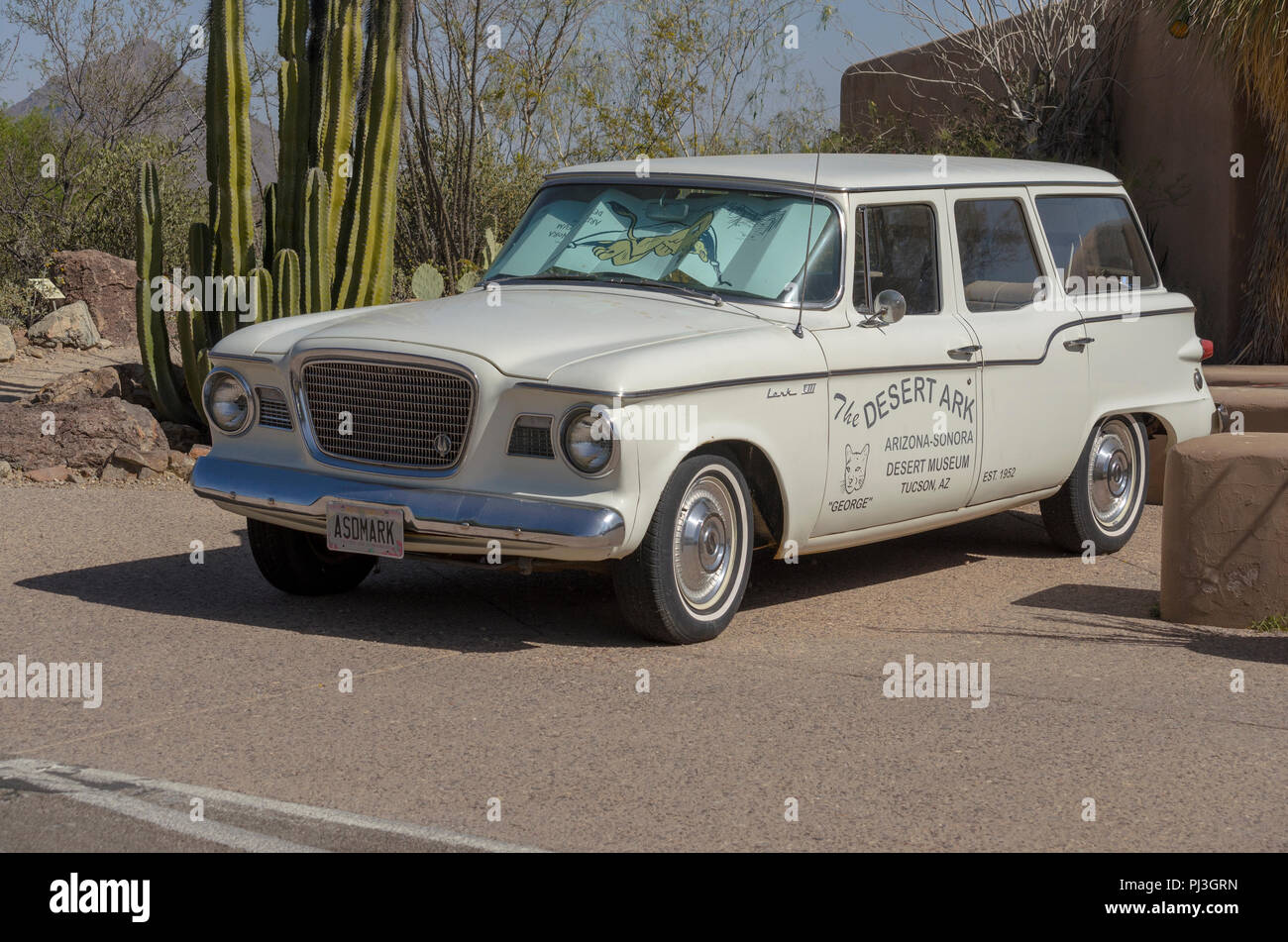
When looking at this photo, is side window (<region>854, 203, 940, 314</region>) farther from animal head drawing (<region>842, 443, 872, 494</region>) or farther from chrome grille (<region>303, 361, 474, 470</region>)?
chrome grille (<region>303, 361, 474, 470</region>)

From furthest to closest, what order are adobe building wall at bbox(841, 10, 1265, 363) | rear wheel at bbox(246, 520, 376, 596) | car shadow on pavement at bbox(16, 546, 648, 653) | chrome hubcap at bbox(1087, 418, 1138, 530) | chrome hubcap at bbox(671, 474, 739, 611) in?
adobe building wall at bbox(841, 10, 1265, 363)
chrome hubcap at bbox(1087, 418, 1138, 530)
rear wheel at bbox(246, 520, 376, 596)
car shadow on pavement at bbox(16, 546, 648, 653)
chrome hubcap at bbox(671, 474, 739, 611)

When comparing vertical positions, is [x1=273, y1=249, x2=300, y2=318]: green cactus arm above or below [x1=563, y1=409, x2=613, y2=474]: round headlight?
above

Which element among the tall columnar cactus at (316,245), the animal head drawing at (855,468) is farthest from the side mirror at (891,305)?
the tall columnar cactus at (316,245)

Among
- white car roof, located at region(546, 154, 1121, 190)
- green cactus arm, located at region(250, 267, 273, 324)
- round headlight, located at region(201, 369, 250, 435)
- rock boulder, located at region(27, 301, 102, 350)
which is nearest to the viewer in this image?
round headlight, located at region(201, 369, 250, 435)

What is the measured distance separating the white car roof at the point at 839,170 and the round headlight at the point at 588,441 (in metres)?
1.74

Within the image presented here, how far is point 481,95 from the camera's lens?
1830 centimetres

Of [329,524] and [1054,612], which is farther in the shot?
[1054,612]

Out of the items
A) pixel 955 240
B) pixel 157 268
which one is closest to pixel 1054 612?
pixel 955 240

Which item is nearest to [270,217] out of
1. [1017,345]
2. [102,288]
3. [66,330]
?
[1017,345]

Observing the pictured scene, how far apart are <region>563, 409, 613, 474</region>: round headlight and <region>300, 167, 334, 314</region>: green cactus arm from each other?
5.50m

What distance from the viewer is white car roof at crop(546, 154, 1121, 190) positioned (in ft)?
23.4

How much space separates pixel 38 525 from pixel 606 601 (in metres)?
3.42

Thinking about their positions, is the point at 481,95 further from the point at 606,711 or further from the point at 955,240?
the point at 606,711
